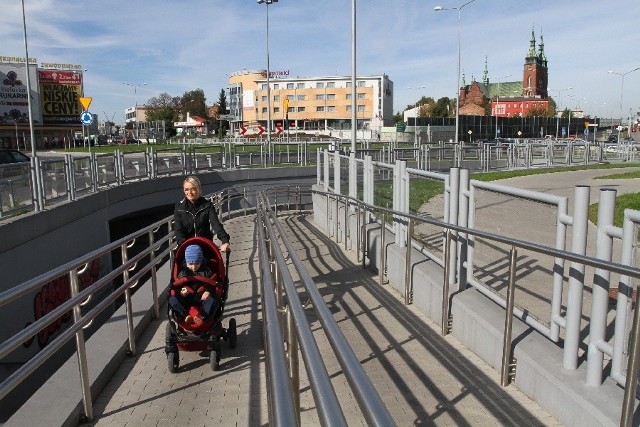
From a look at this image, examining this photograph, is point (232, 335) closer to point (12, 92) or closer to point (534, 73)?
point (12, 92)

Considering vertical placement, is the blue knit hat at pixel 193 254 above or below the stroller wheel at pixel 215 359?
above

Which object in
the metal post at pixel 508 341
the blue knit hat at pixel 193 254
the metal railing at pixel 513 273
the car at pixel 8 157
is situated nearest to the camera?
the metal railing at pixel 513 273

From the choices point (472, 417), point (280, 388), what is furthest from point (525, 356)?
point (280, 388)

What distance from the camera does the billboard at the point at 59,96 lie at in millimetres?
88688

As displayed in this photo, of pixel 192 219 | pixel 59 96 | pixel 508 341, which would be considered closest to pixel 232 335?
pixel 192 219

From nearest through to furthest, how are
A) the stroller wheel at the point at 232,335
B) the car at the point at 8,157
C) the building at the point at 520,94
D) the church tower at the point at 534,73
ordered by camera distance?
the stroller wheel at the point at 232,335, the car at the point at 8,157, the building at the point at 520,94, the church tower at the point at 534,73

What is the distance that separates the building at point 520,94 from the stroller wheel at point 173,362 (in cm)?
14076

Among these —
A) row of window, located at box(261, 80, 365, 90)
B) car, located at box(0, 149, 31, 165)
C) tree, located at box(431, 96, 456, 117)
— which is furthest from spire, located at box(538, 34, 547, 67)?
car, located at box(0, 149, 31, 165)

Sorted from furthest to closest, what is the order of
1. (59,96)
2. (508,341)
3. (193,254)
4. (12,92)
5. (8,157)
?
1. (59,96)
2. (12,92)
3. (8,157)
4. (193,254)
5. (508,341)

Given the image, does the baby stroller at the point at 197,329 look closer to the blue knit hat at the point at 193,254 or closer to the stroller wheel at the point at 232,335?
the stroller wheel at the point at 232,335

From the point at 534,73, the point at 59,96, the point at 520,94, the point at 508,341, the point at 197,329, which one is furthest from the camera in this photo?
the point at 520,94

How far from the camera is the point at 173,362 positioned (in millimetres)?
4809

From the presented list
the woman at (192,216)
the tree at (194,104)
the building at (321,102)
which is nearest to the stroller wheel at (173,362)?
the woman at (192,216)

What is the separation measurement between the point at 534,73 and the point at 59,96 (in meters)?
122
